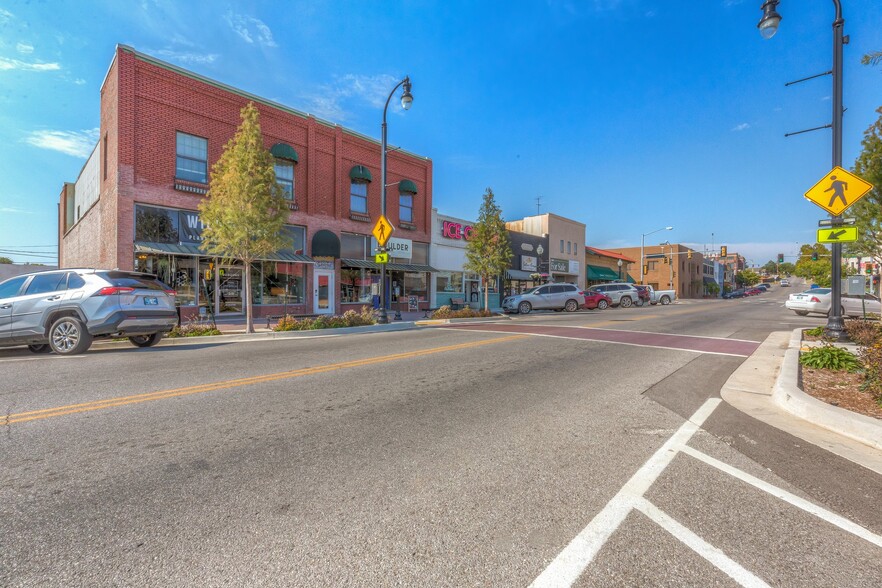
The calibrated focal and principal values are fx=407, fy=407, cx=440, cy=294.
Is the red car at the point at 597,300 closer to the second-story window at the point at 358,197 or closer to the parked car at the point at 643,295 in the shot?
the parked car at the point at 643,295

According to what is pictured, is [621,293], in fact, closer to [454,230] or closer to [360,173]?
[454,230]

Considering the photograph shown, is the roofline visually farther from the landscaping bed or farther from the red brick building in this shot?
the landscaping bed

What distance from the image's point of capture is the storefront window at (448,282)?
2698cm

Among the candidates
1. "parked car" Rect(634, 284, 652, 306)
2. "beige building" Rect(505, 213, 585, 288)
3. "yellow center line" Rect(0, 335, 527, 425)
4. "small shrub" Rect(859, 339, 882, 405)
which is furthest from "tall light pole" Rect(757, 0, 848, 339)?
"beige building" Rect(505, 213, 585, 288)

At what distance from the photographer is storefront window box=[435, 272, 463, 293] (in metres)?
27.0

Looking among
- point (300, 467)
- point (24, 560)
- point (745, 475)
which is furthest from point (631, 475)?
point (24, 560)

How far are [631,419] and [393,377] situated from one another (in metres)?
3.33

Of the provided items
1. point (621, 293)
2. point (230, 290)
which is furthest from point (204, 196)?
point (621, 293)

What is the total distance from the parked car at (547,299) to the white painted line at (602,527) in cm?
2093

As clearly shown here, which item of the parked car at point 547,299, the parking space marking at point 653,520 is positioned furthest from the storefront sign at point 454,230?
the parking space marking at point 653,520

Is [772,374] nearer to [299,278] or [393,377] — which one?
[393,377]

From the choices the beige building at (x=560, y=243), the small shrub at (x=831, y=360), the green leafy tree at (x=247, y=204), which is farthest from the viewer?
the beige building at (x=560, y=243)

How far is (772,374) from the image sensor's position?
267 inches

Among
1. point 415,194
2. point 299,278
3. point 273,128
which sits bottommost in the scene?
point 299,278
